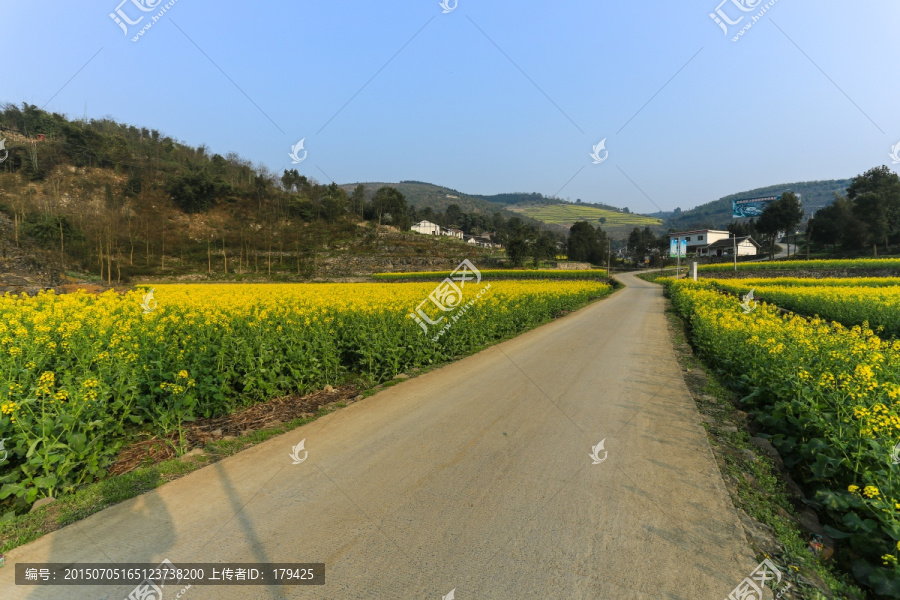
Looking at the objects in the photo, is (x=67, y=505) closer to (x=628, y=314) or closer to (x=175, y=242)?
(x=628, y=314)

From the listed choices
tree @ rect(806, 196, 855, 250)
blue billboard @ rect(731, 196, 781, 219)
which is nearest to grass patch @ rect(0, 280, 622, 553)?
blue billboard @ rect(731, 196, 781, 219)

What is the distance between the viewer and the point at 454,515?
11.3 ft

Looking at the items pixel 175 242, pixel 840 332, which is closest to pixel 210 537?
pixel 840 332

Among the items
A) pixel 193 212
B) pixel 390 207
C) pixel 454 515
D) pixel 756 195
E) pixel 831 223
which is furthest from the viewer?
pixel 756 195

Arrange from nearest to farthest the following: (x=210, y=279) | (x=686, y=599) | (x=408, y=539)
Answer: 1. (x=686, y=599)
2. (x=408, y=539)
3. (x=210, y=279)

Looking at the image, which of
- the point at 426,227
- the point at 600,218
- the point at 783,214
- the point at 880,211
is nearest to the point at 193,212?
the point at 426,227

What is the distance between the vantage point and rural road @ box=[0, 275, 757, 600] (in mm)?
2697

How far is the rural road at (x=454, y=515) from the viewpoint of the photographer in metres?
2.70

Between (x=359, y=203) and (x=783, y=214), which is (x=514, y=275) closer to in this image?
(x=783, y=214)

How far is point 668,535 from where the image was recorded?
319 cm

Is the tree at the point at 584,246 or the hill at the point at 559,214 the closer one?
the tree at the point at 584,246

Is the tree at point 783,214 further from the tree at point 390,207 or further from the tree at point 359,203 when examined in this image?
the tree at point 359,203

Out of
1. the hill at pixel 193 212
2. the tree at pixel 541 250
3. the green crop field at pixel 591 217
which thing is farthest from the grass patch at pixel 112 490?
the green crop field at pixel 591 217

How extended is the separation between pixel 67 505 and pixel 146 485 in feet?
1.83
